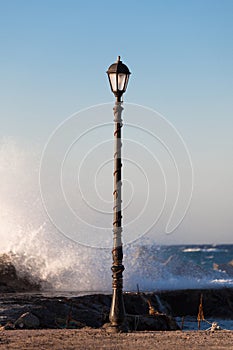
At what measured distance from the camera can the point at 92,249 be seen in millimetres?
25984

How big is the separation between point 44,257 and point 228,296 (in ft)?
22.2

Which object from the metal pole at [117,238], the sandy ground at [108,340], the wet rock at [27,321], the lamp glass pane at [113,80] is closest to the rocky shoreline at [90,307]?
the wet rock at [27,321]

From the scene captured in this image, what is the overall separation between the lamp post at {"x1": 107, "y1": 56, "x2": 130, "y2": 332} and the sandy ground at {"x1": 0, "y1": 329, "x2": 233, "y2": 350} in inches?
14.7

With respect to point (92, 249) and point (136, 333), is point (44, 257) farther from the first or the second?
point (136, 333)

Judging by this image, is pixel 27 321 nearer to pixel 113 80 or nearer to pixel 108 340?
pixel 108 340

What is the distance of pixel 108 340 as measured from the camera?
36.1 ft

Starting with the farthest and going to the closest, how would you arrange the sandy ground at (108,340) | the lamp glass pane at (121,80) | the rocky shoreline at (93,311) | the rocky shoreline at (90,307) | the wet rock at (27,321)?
the rocky shoreline at (90,307)
the rocky shoreline at (93,311)
the wet rock at (27,321)
the lamp glass pane at (121,80)
the sandy ground at (108,340)

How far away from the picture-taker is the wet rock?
42.6 feet

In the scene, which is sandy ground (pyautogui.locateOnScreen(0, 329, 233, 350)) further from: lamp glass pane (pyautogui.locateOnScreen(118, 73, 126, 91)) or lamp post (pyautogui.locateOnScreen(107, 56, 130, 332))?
lamp glass pane (pyautogui.locateOnScreen(118, 73, 126, 91))

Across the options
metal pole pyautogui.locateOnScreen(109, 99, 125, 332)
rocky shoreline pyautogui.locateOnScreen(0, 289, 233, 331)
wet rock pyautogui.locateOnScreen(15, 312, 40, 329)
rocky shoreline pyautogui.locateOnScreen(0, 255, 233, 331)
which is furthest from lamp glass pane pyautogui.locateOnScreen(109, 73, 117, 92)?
wet rock pyautogui.locateOnScreen(15, 312, 40, 329)

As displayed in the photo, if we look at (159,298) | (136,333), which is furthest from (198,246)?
(136,333)

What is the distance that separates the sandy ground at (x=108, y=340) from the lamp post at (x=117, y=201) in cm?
37

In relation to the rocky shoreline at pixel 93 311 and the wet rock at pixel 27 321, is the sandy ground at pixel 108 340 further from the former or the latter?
the rocky shoreline at pixel 93 311

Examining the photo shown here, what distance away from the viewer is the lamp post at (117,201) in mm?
12148
